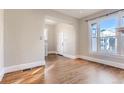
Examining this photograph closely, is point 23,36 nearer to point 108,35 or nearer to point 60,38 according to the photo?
point 108,35

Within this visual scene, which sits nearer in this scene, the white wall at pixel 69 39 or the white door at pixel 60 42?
the white wall at pixel 69 39

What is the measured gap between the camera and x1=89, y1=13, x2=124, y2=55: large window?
4172 mm

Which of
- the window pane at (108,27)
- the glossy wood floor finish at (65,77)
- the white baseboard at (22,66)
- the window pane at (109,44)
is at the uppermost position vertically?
the window pane at (108,27)

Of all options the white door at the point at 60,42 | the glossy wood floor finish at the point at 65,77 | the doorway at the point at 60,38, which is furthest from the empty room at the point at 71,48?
the white door at the point at 60,42

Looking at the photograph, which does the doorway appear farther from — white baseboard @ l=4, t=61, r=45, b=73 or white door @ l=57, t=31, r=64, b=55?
white baseboard @ l=4, t=61, r=45, b=73

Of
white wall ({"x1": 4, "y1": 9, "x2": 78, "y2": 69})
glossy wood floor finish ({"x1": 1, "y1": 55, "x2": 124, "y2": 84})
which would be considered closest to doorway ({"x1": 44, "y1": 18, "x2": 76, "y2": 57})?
white wall ({"x1": 4, "y1": 9, "x2": 78, "y2": 69})

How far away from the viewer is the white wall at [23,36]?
137 inches

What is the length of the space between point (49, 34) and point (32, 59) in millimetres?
4837

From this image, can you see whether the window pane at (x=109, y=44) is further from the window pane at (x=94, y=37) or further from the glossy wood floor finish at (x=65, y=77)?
the glossy wood floor finish at (x=65, y=77)

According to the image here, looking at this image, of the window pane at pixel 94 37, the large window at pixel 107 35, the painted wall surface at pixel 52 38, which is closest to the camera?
the large window at pixel 107 35

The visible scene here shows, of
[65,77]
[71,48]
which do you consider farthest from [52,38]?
[65,77]

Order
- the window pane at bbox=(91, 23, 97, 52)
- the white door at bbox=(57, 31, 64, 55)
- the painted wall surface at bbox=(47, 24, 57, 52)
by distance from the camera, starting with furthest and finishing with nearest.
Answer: the painted wall surface at bbox=(47, 24, 57, 52), the white door at bbox=(57, 31, 64, 55), the window pane at bbox=(91, 23, 97, 52)

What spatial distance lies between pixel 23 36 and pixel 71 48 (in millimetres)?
3386

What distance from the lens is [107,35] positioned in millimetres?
4762
